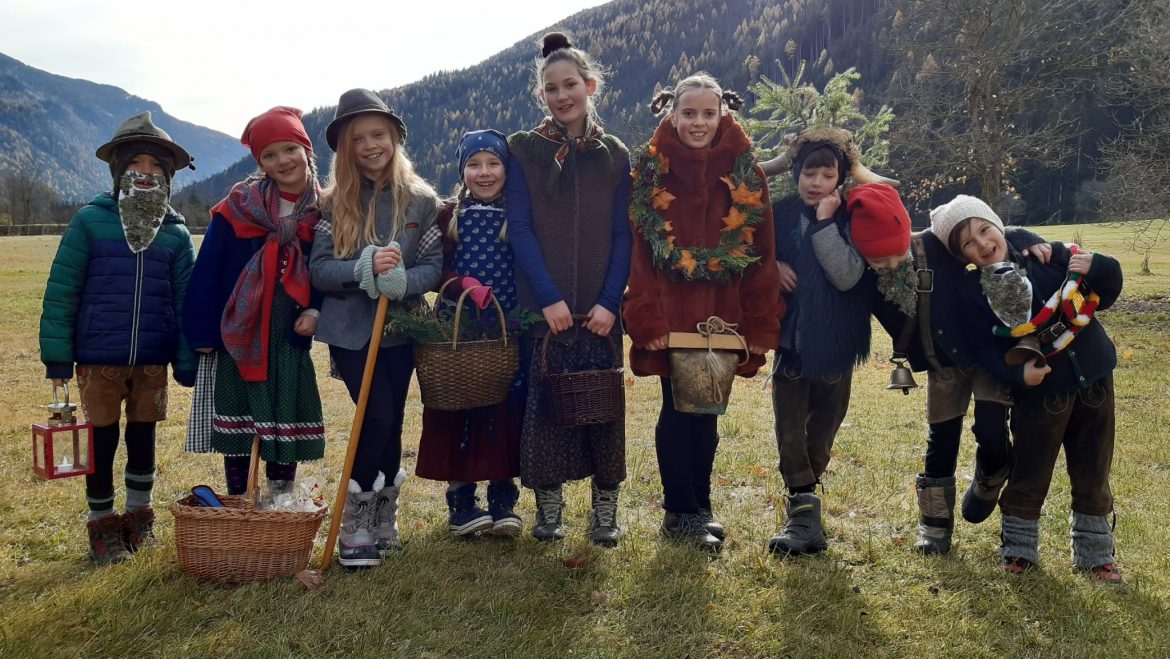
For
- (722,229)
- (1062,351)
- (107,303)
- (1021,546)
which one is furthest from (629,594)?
(107,303)

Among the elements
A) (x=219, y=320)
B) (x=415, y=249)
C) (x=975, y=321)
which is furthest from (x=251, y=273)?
(x=975, y=321)

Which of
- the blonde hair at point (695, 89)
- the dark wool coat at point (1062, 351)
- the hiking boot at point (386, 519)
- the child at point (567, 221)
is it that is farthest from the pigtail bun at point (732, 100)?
the hiking boot at point (386, 519)

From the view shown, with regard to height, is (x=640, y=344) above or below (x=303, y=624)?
above

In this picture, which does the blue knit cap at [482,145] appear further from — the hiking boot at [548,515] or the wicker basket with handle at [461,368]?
the hiking boot at [548,515]

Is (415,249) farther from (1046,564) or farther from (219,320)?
(1046,564)

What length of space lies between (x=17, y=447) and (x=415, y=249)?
451 cm

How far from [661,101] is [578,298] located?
117 centimetres

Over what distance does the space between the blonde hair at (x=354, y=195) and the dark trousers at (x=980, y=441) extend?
2.91 m

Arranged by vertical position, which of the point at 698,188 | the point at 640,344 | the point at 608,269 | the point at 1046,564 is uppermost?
the point at 698,188

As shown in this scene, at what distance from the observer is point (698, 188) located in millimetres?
3791

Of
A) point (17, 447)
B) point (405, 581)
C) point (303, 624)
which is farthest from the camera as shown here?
point (17, 447)

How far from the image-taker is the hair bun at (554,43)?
3.88 metres

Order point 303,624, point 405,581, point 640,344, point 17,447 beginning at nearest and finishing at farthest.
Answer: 1. point 303,624
2. point 405,581
3. point 640,344
4. point 17,447

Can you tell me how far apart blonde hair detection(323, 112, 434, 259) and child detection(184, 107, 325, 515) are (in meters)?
0.16
